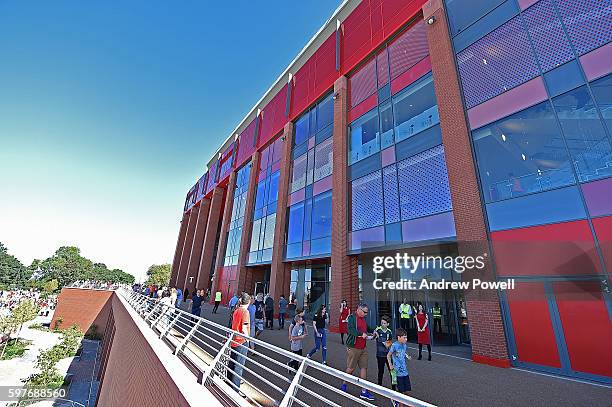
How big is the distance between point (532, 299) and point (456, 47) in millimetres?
9527

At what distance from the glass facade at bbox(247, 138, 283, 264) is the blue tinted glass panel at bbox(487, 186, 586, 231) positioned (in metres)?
14.8

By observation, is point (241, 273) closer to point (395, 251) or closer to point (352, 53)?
point (395, 251)

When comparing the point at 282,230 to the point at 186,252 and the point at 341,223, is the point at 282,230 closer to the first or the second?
the point at 341,223

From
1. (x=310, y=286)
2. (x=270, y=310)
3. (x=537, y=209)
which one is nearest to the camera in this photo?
(x=537, y=209)

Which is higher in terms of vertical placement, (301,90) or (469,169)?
(301,90)

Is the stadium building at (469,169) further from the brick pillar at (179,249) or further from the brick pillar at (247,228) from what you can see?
the brick pillar at (179,249)

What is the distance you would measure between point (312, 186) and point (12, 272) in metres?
127

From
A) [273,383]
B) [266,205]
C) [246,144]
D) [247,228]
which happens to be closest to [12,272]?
[246,144]

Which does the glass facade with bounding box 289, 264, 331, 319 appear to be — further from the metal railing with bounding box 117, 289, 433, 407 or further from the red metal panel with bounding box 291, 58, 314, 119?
the red metal panel with bounding box 291, 58, 314, 119

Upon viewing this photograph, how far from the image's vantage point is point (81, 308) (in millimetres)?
32219

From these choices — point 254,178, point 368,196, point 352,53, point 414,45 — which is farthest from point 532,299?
point 254,178

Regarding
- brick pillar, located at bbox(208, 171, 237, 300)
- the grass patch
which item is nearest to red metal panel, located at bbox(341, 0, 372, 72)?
brick pillar, located at bbox(208, 171, 237, 300)

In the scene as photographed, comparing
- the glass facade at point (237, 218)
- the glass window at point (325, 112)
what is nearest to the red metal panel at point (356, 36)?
the glass window at point (325, 112)

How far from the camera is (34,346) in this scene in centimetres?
2953
